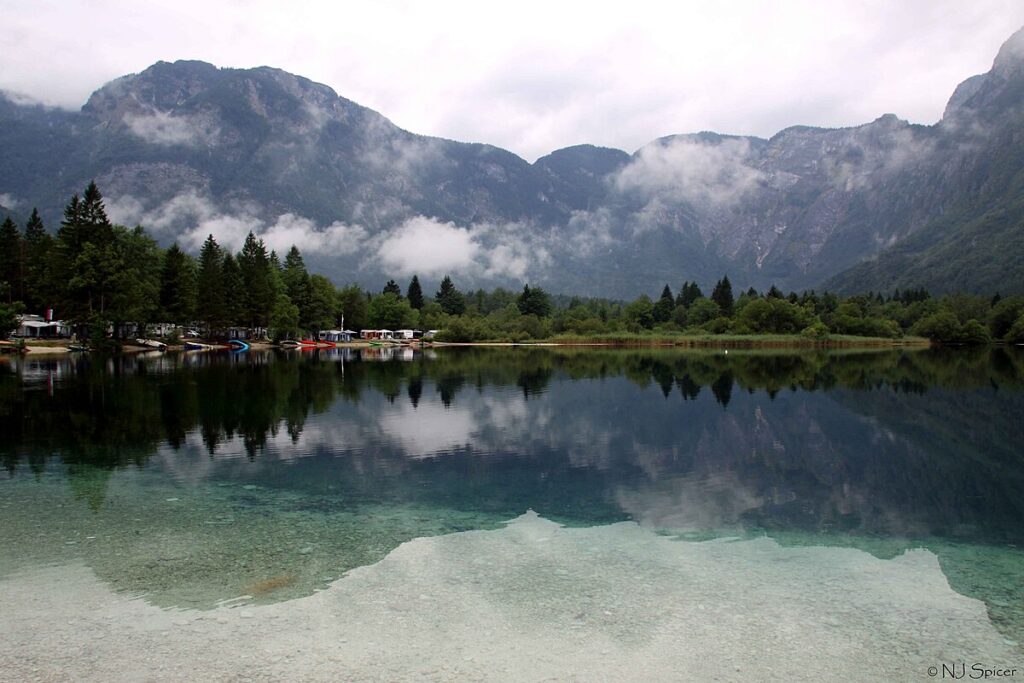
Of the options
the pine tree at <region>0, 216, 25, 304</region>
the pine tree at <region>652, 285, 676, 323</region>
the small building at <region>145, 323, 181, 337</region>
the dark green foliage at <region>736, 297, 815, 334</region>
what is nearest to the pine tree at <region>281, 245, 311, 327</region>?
the small building at <region>145, 323, 181, 337</region>

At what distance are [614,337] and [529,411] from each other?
10820 cm

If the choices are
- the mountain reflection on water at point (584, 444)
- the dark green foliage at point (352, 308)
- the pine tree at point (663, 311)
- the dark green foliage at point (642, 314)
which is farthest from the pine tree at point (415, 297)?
the mountain reflection on water at point (584, 444)

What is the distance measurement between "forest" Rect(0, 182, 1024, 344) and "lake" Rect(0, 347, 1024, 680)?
→ 187 feet

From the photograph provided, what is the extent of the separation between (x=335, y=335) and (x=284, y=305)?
29.1m

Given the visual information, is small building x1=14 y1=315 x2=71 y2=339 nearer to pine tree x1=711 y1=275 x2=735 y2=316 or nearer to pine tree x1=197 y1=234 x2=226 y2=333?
pine tree x1=197 y1=234 x2=226 y2=333

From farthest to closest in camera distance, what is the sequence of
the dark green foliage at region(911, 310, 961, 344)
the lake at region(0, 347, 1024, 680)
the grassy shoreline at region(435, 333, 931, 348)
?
the dark green foliage at region(911, 310, 961, 344) < the grassy shoreline at region(435, 333, 931, 348) < the lake at region(0, 347, 1024, 680)

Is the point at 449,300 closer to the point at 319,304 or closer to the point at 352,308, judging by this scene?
the point at 352,308

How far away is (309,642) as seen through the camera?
838cm

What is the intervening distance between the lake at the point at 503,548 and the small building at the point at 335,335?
11031 cm

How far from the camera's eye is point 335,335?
14075cm

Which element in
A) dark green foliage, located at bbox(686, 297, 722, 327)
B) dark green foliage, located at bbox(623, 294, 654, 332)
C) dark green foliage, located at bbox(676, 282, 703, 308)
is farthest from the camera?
dark green foliage, located at bbox(676, 282, 703, 308)

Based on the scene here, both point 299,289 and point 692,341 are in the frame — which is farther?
point 692,341

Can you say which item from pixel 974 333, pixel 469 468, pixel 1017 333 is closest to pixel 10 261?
pixel 469 468

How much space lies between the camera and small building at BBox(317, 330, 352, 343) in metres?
138
